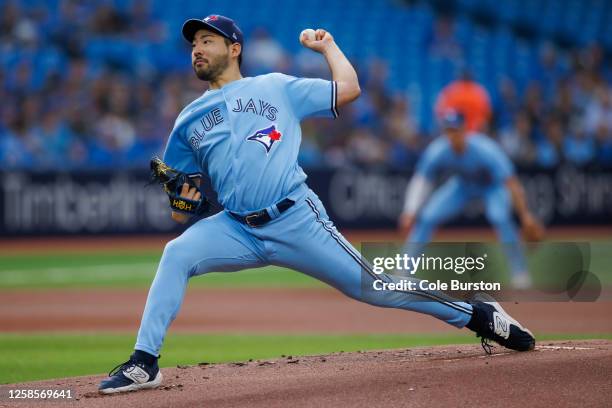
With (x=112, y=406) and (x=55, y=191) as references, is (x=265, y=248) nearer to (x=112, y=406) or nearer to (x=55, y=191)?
(x=112, y=406)

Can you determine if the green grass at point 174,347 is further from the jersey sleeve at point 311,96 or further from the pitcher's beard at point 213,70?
the jersey sleeve at point 311,96

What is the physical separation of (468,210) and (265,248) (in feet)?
44.6

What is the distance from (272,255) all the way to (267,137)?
0.68 m

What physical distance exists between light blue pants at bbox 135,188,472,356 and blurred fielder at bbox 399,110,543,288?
5861 millimetres

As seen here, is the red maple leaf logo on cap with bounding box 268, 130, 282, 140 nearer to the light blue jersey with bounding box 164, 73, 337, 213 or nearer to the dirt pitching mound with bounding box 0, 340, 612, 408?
the light blue jersey with bounding box 164, 73, 337, 213

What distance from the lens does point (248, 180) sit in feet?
18.7

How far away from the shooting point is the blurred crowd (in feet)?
A: 57.9

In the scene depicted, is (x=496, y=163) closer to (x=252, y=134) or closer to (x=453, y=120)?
(x=453, y=120)

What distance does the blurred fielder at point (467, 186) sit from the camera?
1191 cm

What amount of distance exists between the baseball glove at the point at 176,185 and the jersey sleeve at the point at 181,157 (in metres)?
0.06

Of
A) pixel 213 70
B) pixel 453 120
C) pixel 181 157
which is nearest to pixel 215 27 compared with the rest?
pixel 213 70

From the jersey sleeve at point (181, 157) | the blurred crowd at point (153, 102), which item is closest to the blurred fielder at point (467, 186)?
the blurred crowd at point (153, 102)

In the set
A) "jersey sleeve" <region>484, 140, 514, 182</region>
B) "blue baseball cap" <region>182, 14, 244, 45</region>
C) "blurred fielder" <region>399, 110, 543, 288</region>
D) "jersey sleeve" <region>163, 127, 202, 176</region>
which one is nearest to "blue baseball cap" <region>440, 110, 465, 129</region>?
"blurred fielder" <region>399, 110, 543, 288</region>

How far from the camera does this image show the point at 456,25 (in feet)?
69.5
